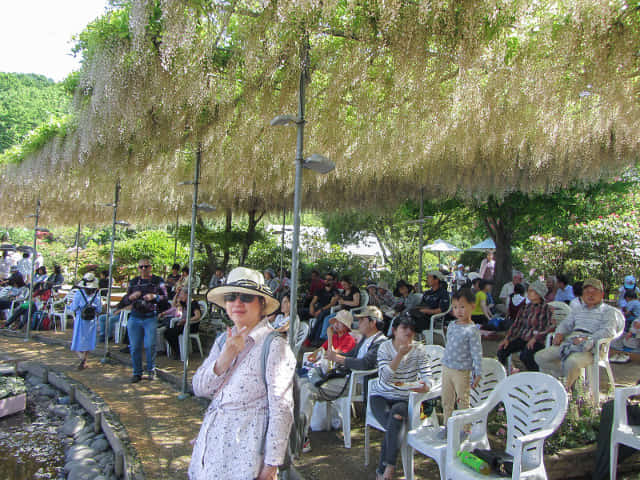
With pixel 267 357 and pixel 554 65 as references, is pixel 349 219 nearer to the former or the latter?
pixel 554 65

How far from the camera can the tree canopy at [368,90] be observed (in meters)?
3.24

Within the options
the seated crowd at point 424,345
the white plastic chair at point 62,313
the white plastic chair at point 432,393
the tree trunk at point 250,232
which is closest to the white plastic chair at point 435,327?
the seated crowd at point 424,345

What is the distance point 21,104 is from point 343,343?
36.8 metres

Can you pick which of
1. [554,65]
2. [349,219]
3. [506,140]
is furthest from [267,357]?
[349,219]

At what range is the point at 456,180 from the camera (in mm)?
7352

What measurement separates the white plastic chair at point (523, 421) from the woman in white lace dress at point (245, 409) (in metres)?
1.17

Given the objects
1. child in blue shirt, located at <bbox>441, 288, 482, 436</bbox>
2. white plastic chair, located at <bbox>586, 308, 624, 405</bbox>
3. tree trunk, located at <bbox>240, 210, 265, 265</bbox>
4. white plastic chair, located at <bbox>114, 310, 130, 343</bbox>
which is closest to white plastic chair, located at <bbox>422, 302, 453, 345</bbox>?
white plastic chair, located at <bbox>586, 308, 624, 405</bbox>

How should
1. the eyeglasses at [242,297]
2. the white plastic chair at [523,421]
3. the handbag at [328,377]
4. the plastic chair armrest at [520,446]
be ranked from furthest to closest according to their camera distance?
the handbag at [328,377] < the white plastic chair at [523,421] < the plastic chair armrest at [520,446] < the eyeglasses at [242,297]

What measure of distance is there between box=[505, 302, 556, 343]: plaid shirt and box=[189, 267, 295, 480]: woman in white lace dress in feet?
11.5

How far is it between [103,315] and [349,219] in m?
13.1

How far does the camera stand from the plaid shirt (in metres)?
4.32

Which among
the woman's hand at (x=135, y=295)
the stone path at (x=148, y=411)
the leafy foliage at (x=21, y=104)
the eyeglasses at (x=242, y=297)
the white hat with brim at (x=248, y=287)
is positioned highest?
the leafy foliage at (x=21, y=104)

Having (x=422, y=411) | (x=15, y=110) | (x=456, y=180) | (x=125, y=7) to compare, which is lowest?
(x=422, y=411)

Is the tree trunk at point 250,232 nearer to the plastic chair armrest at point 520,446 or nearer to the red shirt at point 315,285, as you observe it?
the red shirt at point 315,285
